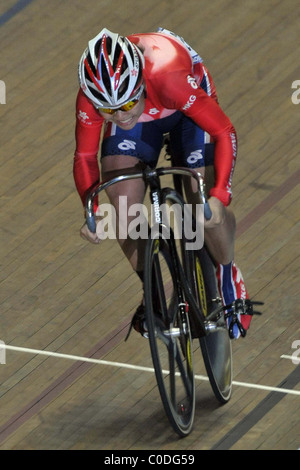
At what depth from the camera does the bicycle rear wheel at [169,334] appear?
14.4ft

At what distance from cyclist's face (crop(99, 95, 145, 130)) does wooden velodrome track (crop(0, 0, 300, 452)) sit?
1.26 meters

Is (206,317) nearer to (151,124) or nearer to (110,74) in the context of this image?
(151,124)

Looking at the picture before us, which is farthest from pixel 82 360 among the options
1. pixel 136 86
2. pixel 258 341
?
pixel 136 86

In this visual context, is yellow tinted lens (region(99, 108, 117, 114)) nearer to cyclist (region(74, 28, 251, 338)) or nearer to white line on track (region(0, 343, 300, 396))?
cyclist (region(74, 28, 251, 338))

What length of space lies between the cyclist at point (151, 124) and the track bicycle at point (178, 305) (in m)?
0.09

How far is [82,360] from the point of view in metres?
5.44

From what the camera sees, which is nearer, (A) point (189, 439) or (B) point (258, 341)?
(A) point (189, 439)

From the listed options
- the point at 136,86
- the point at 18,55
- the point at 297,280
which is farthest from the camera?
the point at 18,55

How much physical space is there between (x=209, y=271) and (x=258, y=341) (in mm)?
580

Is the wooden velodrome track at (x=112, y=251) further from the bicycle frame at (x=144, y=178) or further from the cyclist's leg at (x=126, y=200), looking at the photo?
the bicycle frame at (x=144, y=178)

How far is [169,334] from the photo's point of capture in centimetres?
463

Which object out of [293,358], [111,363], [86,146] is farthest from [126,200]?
[293,358]

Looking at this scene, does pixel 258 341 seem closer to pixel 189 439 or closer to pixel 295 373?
pixel 295 373

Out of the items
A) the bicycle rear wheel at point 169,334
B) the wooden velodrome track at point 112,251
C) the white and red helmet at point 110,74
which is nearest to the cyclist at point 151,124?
the white and red helmet at point 110,74
